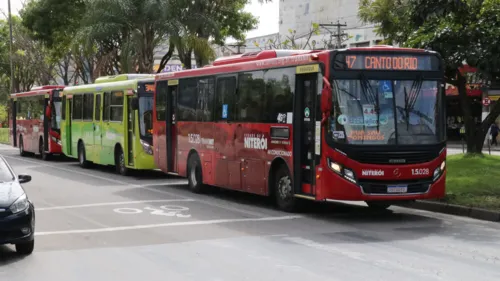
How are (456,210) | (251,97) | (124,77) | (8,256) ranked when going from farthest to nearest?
(124,77) → (251,97) → (456,210) → (8,256)

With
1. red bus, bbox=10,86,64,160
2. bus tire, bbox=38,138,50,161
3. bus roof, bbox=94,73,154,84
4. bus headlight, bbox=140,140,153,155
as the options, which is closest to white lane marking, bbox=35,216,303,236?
bus headlight, bbox=140,140,153,155

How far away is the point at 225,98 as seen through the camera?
1709 centimetres

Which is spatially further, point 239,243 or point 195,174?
point 195,174

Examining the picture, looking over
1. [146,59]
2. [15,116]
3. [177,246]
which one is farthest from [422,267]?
[15,116]

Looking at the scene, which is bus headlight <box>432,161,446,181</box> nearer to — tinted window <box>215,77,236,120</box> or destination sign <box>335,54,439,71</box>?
destination sign <box>335,54,439,71</box>

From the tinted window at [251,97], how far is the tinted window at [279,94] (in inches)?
8.6

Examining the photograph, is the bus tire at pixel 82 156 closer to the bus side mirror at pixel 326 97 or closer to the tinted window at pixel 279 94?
the tinted window at pixel 279 94

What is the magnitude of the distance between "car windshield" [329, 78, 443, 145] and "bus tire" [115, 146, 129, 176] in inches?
472

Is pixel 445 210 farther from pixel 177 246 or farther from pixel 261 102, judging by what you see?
pixel 177 246

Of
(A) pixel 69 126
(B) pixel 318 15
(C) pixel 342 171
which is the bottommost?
(C) pixel 342 171

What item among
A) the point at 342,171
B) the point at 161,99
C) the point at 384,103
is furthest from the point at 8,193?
the point at 161,99

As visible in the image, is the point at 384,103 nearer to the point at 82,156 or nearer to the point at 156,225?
the point at 156,225

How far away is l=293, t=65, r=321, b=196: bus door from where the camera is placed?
1382cm

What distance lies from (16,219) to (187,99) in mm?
9903
